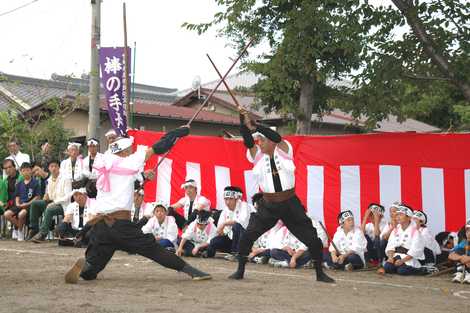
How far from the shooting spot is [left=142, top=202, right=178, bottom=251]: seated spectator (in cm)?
1061

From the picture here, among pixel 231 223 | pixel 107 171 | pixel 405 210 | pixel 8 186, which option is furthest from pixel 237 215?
pixel 8 186

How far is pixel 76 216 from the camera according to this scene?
11.7 meters

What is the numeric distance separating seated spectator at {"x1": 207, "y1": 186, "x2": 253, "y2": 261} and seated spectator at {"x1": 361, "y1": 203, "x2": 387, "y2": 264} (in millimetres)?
1867

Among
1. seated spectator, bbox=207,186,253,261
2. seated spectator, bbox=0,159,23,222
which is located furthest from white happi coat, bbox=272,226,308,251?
seated spectator, bbox=0,159,23,222

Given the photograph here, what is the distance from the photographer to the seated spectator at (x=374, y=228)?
9.44 m

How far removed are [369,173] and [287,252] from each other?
1755mm

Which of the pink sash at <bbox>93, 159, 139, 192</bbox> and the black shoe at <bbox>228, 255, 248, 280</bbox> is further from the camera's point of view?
the black shoe at <bbox>228, 255, 248, 280</bbox>

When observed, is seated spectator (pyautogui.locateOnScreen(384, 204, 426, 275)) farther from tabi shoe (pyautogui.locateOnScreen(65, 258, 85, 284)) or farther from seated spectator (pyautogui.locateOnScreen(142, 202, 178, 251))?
tabi shoe (pyautogui.locateOnScreen(65, 258, 85, 284))

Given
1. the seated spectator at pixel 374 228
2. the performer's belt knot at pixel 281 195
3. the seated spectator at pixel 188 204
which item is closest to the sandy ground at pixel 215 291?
the seated spectator at pixel 374 228

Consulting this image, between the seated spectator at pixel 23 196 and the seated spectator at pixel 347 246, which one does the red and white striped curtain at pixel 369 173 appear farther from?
the seated spectator at pixel 23 196

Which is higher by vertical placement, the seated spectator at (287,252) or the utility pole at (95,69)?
the utility pole at (95,69)

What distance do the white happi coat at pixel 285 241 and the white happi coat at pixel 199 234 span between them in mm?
1215

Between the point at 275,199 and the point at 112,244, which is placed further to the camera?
the point at 275,199

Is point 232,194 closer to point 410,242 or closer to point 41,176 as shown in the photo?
point 410,242
